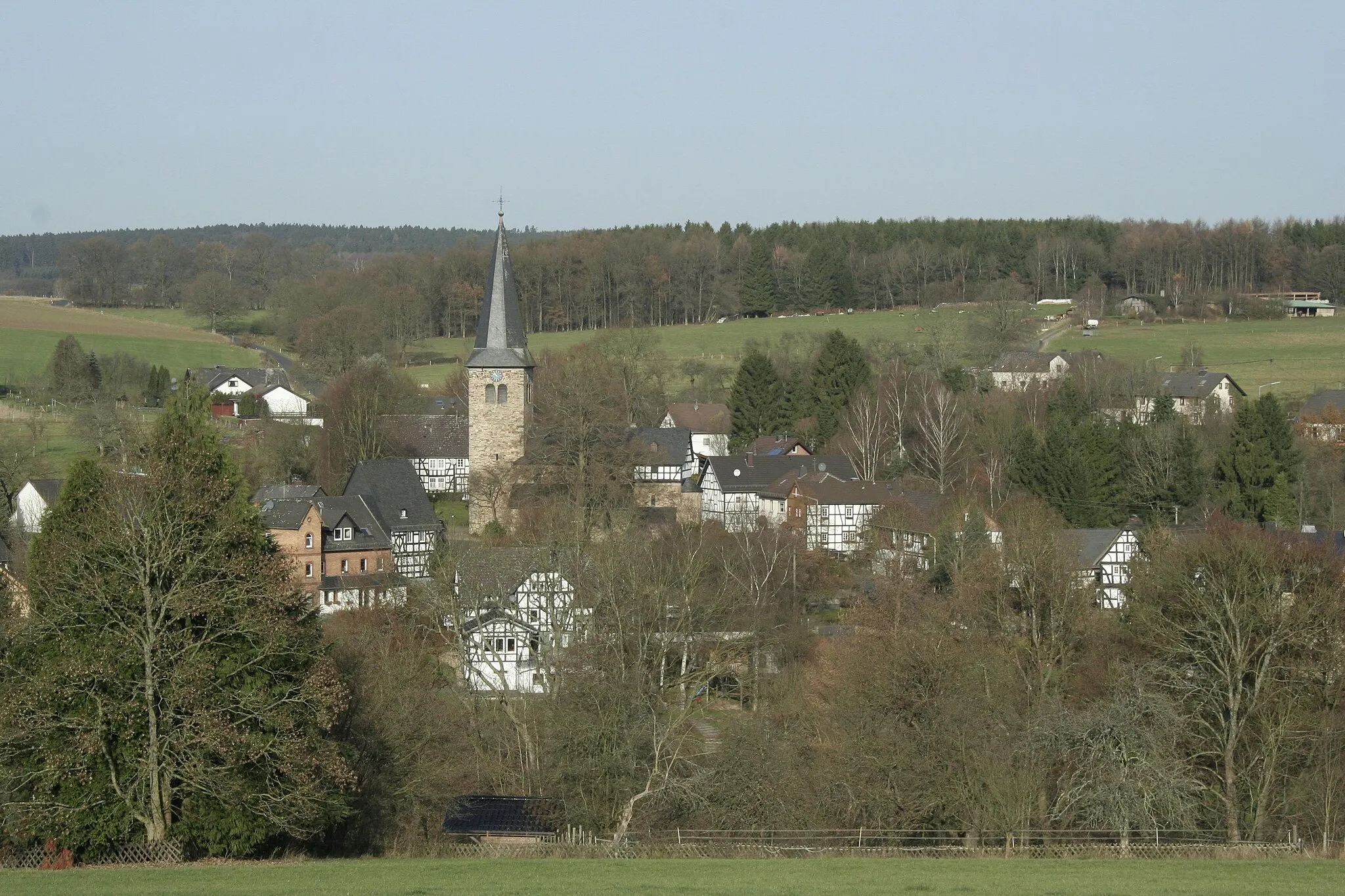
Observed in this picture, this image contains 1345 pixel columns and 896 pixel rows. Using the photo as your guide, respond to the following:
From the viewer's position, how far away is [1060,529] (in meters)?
43.1

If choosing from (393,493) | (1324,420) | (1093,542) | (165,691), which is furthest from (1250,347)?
(165,691)

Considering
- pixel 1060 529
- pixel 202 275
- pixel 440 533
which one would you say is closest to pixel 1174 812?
pixel 1060 529

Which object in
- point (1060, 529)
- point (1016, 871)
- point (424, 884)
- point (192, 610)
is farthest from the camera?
point (1060, 529)

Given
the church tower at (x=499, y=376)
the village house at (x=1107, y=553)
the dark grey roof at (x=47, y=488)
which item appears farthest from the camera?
the church tower at (x=499, y=376)

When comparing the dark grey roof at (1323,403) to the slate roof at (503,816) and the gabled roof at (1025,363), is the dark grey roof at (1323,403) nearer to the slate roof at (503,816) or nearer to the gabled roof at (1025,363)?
the gabled roof at (1025,363)

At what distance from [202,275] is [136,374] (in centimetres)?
3809

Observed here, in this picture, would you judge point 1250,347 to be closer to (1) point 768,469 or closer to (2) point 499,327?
(1) point 768,469

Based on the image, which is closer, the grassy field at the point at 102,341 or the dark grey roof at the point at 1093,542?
the dark grey roof at the point at 1093,542

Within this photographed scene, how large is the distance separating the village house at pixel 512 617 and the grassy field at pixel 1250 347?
44.4 metres

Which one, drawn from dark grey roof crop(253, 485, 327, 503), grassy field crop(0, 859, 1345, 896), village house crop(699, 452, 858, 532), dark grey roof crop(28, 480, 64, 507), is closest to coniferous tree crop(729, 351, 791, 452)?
village house crop(699, 452, 858, 532)

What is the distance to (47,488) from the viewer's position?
49.1m

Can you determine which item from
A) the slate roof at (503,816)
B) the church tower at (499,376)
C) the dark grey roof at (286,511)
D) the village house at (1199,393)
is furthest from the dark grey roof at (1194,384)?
the slate roof at (503,816)

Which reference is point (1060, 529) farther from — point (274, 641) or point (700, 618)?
point (274, 641)

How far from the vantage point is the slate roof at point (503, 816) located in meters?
23.8
